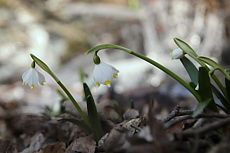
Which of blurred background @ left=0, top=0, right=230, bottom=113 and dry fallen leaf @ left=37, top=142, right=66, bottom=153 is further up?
blurred background @ left=0, top=0, right=230, bottom=113

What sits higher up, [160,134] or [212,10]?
[212,10]

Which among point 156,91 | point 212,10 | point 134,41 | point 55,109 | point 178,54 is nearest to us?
point 178,54

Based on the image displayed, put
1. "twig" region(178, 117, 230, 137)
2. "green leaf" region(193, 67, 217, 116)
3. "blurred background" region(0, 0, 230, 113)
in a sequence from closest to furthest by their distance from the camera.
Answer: "twig" region(178, 117, 230, 137) → "green leaf" region(193, 67, 217, 116) → "blurred background" region(0, 0, 230, 113)

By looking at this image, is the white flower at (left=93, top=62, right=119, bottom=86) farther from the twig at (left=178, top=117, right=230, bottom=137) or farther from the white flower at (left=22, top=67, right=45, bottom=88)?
the twig at (left=178, top=117, right=230, bottom=137)

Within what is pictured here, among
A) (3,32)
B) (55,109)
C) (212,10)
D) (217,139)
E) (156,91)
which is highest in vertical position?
(3,32)

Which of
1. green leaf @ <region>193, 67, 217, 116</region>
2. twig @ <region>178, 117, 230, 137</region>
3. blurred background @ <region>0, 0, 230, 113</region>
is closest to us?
twig @ <region>178, 117, 230, 137</region>

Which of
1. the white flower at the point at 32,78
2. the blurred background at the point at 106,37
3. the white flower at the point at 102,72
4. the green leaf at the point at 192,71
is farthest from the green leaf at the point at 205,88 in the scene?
the blurred background at the point at 106,37

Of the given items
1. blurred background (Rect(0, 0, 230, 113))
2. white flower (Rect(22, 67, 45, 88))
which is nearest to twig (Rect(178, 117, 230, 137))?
white flower (Rect(22, 67, 45, 88))

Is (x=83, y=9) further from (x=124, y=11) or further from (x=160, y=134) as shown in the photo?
(x=160, y=134)

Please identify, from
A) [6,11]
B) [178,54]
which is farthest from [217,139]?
[6,11]

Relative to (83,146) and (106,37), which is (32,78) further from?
(106,37)
